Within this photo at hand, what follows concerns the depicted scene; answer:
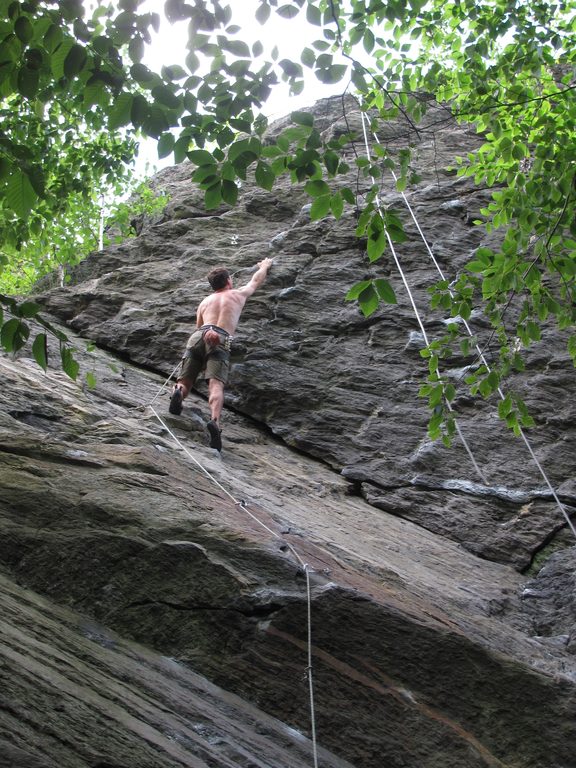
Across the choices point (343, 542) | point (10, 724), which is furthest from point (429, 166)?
point (10, 724)

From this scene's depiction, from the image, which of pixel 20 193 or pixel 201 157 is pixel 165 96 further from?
pixel 20 193

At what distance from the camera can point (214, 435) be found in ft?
24.0

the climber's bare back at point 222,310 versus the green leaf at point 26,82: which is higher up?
the green leaf at point 26,82

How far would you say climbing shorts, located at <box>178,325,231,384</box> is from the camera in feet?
26.8

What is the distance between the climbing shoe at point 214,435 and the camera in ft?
24.0

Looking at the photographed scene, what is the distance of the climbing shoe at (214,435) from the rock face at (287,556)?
0.14 m

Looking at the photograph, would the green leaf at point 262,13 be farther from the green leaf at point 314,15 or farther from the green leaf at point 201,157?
the green leaf at point 201,157

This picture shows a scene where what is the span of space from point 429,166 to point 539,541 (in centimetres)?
705

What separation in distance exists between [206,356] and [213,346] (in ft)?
0.52

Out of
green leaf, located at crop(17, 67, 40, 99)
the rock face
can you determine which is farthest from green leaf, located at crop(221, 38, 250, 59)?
the rock face

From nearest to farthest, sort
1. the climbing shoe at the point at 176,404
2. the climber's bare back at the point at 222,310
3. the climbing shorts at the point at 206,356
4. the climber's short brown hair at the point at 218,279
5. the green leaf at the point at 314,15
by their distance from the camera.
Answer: the green leaf at the point at 314,15
the climbing shoe at the point at 176,404
the climbing shorts at the point at 206,356
the climber's bare back at the point at 222,310
the climber's short brown hair at the point at 218,279

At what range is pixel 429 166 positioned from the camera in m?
12.3

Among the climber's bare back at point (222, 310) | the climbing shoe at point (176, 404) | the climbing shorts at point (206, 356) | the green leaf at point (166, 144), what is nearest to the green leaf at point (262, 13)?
the green leaf at point (166, 144)

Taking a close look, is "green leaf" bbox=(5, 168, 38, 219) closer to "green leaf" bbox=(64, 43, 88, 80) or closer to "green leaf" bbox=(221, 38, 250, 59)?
"green leaf" bbox=(64, 43, 88, 80)
